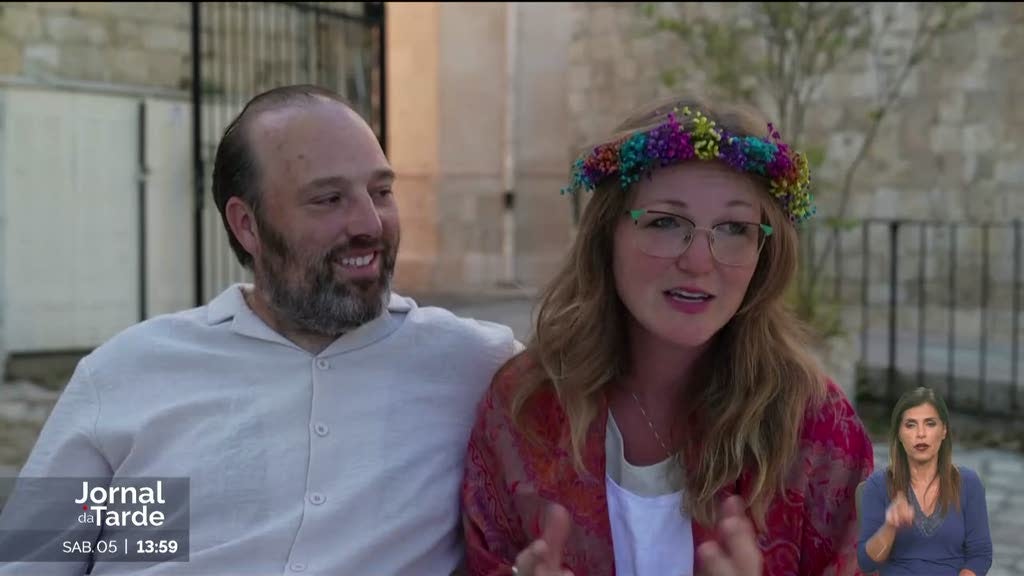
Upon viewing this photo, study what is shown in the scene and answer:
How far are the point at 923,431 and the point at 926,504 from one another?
0.29 feet

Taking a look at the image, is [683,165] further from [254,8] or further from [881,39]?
[881,39]

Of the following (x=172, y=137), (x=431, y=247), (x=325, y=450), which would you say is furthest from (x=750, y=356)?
(x=431, y=247)

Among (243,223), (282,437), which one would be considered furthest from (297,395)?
(243,223)

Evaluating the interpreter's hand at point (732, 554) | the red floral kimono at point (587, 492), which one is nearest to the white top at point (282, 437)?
the red floral kimono at point (587, 492)

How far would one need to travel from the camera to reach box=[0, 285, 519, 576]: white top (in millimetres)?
2180

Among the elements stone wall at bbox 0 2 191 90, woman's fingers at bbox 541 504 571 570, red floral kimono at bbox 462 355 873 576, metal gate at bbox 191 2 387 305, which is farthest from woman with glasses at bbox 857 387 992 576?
stone wall at bbox 0 2 191 90

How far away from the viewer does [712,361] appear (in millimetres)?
2186

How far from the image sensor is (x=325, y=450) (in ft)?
7.29

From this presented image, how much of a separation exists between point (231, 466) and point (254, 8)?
7.06 metres

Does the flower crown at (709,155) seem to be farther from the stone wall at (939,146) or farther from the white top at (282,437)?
the stone wall at (939,146)

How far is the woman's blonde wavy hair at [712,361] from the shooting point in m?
2.00

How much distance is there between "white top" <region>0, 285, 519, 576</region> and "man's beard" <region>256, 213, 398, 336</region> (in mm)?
58
